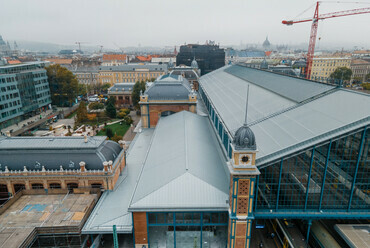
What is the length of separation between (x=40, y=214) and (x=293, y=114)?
34.1 metres

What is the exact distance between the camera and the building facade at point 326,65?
146m

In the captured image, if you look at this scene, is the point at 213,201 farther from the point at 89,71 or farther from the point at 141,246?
the point at 89,71

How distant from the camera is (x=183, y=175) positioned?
3016cm

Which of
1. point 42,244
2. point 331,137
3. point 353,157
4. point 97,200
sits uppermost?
point 331,137

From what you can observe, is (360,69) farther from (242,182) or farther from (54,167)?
(54,167)

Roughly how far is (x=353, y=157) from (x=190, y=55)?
138 m

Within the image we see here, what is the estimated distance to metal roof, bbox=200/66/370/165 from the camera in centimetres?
2562

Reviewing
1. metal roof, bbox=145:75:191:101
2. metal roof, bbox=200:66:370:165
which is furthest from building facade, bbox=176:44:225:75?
metal roof, bbox=200:66:370:165

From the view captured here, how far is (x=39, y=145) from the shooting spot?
120ft

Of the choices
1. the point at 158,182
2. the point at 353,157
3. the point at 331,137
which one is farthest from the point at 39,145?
the point at 353,157

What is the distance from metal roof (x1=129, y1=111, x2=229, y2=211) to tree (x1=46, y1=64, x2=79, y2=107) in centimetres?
6797

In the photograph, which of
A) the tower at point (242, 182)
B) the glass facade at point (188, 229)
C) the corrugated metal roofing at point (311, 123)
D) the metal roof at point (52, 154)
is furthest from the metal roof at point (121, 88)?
the tower at point (242, 182)

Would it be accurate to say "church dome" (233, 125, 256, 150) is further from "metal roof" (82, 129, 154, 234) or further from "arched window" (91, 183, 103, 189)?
"arched window" (91, 183, 103, 189)

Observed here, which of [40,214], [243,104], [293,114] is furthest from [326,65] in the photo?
[40,214]
